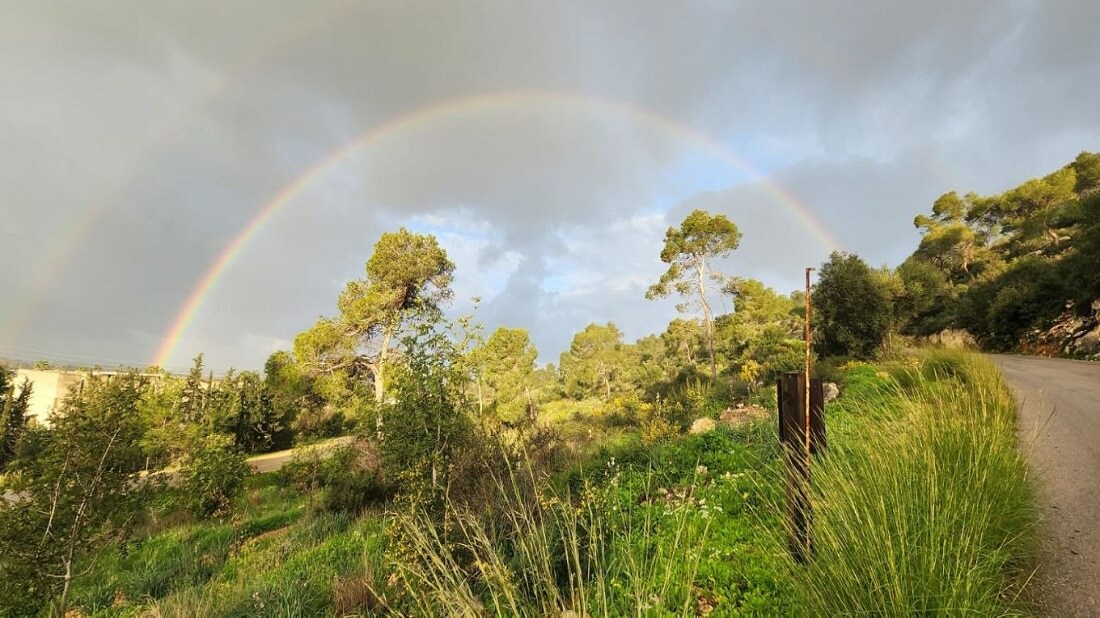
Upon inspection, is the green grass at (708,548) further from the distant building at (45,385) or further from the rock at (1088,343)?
the distant building at (45,385)

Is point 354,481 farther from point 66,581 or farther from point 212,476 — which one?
point 66,581

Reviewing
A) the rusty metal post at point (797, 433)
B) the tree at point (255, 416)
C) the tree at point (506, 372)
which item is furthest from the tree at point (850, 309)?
the tree at point (255, 416)

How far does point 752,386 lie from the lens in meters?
14.8

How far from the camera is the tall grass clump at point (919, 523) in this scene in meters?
1.81

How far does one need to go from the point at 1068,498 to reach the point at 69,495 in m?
9.10

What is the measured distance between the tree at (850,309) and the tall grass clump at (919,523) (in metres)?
16.8

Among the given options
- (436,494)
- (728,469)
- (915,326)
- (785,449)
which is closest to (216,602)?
(436,494)

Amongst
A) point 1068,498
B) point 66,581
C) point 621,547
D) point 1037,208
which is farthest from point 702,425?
point 1037,208

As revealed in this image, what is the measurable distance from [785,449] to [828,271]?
1989 centimetres

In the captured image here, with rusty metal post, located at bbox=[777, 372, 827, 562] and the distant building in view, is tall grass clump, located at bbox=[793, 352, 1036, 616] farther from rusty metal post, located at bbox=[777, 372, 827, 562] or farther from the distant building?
the distant building

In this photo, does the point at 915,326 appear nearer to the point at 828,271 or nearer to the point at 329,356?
the point at 828,271

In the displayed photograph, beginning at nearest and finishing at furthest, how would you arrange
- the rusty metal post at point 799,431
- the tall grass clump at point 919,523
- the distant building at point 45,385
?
the tall grass clump at point 919,523, the rusty metal post at point 799,431, the distant building at point 45,385

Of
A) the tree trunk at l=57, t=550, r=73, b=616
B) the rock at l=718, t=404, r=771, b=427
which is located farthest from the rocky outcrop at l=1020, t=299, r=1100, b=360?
the tree trunk at l=57, t=550, r=73, b=616

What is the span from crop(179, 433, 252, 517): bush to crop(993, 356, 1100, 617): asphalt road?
1119cm
